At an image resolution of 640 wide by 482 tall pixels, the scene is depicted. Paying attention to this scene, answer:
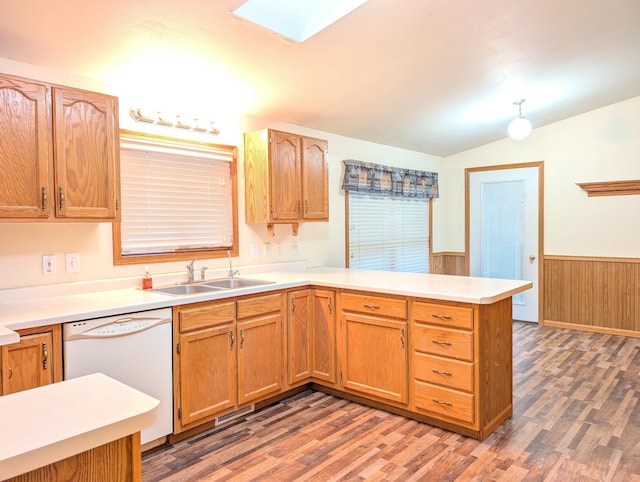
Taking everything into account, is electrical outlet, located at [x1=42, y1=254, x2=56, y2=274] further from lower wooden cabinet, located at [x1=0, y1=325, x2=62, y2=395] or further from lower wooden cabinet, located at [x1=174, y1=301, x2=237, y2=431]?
lower wooden cabinet, located at [x1=174, y1=301, x2=237, y2=431]

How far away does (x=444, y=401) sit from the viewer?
2756mm

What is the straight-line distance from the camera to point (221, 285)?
3.41 meters

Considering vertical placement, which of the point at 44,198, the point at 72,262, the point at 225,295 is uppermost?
the point at 44,198

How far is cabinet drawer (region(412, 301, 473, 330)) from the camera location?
262 centimetres

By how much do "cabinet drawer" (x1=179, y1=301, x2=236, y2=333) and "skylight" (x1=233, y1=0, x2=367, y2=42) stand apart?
165 cm

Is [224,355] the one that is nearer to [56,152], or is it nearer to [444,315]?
[444,315]

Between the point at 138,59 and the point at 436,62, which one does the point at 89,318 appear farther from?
the point at 436,62

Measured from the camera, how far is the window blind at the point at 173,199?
3.08 meters

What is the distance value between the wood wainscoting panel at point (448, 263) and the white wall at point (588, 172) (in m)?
1.08

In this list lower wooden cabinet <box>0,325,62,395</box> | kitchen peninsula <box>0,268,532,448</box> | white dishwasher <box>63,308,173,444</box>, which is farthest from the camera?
kitchen peninsula <box>0,268,532,448</box>

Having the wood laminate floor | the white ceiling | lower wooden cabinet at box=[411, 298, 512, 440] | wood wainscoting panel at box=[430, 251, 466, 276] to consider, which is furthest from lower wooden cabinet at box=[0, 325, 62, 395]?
wood wainscoting panel at box=[430, 251, 466, 276]

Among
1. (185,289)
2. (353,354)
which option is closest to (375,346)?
(353,354)

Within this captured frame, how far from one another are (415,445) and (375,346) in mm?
680

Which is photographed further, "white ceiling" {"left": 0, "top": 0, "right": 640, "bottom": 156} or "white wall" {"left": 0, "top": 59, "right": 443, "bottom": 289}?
"white wall" {"left": 0, "top": 59, "right": 443, "bottom": 289}
